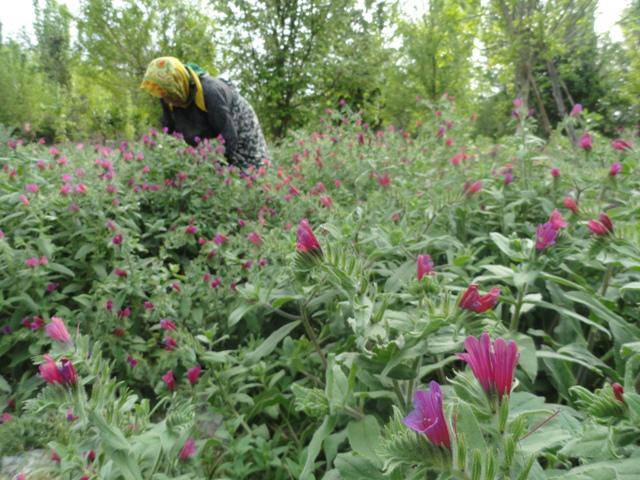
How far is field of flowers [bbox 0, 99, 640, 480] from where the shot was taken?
0.89m

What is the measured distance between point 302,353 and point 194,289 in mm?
690

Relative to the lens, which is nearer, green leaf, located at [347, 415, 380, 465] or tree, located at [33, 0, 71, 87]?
green leaf, located at [347, 415, 380, 465]

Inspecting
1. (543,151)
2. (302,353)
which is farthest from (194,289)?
(543,151)

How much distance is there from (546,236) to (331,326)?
0.80 meters

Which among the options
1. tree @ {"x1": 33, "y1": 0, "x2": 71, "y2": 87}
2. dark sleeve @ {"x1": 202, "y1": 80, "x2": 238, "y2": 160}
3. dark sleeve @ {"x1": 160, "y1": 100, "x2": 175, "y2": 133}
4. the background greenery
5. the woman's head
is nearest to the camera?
the woman's head

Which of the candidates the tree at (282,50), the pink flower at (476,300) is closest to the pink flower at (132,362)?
the pink flower at (476,300)

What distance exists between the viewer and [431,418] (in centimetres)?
67

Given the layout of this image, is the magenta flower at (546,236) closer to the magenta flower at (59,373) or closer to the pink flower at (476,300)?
the pink flower at (476,300)

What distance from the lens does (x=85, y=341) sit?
4.18 feet

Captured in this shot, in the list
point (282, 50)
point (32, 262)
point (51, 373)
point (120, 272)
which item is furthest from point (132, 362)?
point (282, 50)

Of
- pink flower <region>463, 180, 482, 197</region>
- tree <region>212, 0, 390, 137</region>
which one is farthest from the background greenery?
pink flower <region>463, 180, 482, 197</region>

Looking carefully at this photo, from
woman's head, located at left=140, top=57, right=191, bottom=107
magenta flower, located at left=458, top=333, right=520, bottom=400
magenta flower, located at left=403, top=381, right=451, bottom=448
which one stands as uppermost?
woman's head, located at left=140, top=57, right=191, bottom=107

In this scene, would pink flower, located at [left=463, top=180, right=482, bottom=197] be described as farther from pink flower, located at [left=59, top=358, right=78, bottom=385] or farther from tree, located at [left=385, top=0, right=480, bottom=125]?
tree, located at [left=385, top=0, right=480, bottom=125]

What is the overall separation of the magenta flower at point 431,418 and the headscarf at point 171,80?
13.2 feet
